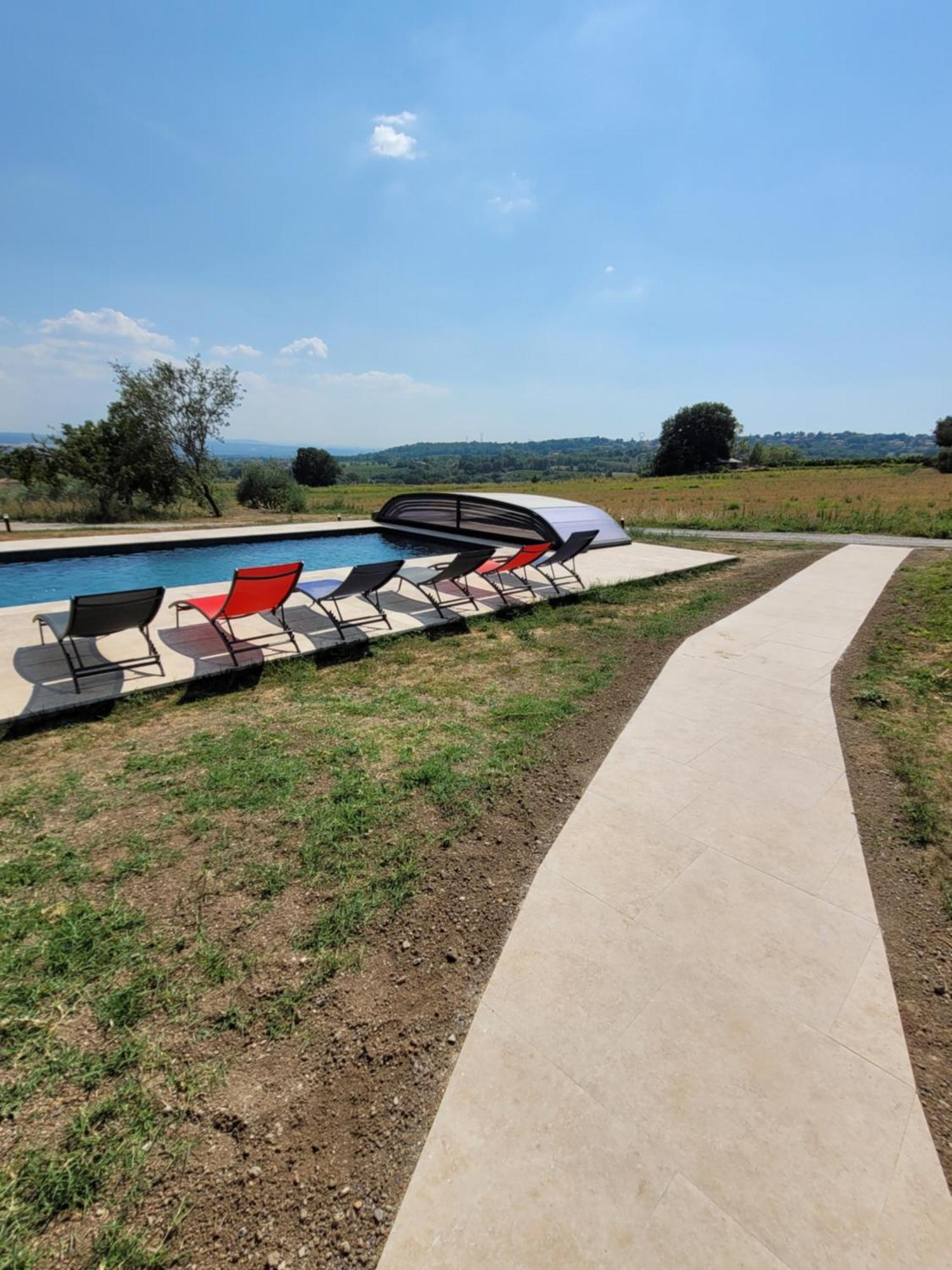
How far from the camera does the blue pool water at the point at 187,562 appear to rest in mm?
9656

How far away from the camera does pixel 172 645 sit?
611cm

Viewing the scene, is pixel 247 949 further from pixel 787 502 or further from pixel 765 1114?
pixel 787 502

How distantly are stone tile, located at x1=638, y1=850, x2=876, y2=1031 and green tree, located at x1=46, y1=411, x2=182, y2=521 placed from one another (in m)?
22.5

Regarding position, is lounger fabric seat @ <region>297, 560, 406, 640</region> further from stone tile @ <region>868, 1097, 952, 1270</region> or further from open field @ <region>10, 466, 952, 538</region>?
open field @ <region>10, 466, 952, 538</region>

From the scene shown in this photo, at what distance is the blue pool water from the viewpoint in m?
9.66

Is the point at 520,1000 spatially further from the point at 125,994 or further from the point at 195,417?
the point at 195,417

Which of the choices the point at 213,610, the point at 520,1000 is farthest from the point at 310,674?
the point at 520,1000

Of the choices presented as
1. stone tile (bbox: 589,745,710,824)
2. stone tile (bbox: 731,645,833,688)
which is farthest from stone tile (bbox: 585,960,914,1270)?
stone tile (bbox: 731,645,833,688)

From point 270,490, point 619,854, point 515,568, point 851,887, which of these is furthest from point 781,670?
point 270,490

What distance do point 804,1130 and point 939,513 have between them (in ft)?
85.8

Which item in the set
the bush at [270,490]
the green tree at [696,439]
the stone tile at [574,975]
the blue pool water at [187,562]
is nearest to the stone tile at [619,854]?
the stone tile at [574,975]

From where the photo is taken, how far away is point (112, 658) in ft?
18.4

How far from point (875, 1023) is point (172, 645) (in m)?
6.66

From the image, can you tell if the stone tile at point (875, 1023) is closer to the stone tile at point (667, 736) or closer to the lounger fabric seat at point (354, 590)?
the stone tile at point (667, 736)
